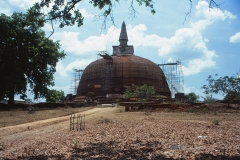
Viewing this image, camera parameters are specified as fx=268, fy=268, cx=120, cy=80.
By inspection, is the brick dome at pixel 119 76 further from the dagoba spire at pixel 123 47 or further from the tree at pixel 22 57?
the tree at pixel 22 57

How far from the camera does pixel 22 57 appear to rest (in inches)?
1226

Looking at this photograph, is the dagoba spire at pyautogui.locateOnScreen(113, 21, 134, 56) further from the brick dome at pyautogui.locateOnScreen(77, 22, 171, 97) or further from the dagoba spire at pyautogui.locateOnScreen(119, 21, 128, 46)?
the brick dome at pyautogui.locateOnScreen(77, 22, 171, 97)

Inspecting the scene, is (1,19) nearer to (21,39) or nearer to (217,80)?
(21,39)

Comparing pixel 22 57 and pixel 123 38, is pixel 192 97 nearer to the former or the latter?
pixel 123 38

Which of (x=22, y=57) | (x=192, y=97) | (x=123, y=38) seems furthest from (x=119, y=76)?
(x=192, y=97)

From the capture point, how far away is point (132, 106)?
28.7 meters

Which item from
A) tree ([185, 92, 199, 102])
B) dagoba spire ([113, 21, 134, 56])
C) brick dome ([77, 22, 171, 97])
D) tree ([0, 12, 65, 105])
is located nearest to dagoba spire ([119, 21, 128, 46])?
dagoba spire ([113, 21, 134, 56])

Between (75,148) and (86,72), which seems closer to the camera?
(75,148)

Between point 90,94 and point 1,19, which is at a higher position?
point 1,19

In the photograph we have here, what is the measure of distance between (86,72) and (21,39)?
3166 centimetres

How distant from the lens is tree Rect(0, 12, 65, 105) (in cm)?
3062

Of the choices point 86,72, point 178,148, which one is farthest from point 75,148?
point 86,72

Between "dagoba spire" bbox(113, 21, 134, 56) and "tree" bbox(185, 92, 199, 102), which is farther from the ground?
"dagoba spire" bbox(113, 21, 134, 56)

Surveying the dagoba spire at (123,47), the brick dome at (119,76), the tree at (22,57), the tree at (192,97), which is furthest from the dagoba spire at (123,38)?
the tree at (22,57)
